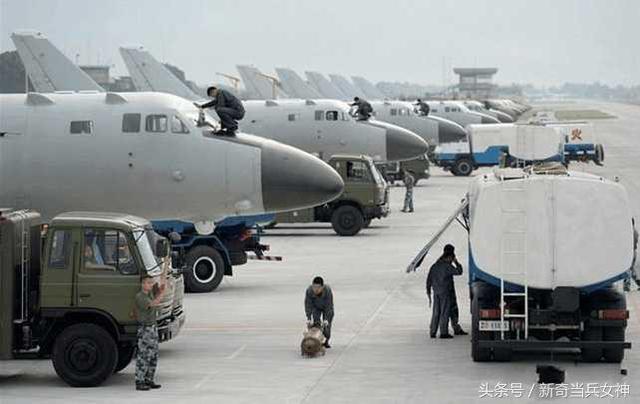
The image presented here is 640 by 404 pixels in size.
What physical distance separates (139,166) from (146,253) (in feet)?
29.8

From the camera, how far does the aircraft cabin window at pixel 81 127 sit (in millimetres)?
29766

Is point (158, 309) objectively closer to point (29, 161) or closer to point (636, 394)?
point (636, 394)

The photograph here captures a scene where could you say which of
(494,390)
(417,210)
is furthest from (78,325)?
(417,210)

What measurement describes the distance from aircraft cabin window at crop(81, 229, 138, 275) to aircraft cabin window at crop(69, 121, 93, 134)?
31.1 feet

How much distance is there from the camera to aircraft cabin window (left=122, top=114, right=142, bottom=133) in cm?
2989

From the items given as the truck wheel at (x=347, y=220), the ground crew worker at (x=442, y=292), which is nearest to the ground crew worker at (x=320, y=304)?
the ground crew worker at (x=442, y=292)

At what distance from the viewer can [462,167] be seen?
253 feet

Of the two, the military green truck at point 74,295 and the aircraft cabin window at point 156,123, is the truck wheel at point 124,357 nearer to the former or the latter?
the military green truck at point 74,295

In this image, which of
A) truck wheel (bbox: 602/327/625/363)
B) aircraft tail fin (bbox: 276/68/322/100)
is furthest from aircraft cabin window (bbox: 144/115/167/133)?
aircraft tail fin (bbox: 276/68/322/100)

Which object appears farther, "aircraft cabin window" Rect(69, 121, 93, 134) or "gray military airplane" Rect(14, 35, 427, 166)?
"gray military airplane" Rect(14, 35, 427, 166)

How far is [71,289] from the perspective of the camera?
20266mm

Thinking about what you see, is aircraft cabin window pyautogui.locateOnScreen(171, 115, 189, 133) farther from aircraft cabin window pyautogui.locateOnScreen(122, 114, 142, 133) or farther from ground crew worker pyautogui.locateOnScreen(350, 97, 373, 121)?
ground crew worker pyautogui.locateOnScreen(350, 97, 373, 121)

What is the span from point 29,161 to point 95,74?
102603 mm

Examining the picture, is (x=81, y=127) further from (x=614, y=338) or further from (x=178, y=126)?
(x=614, y=338)
